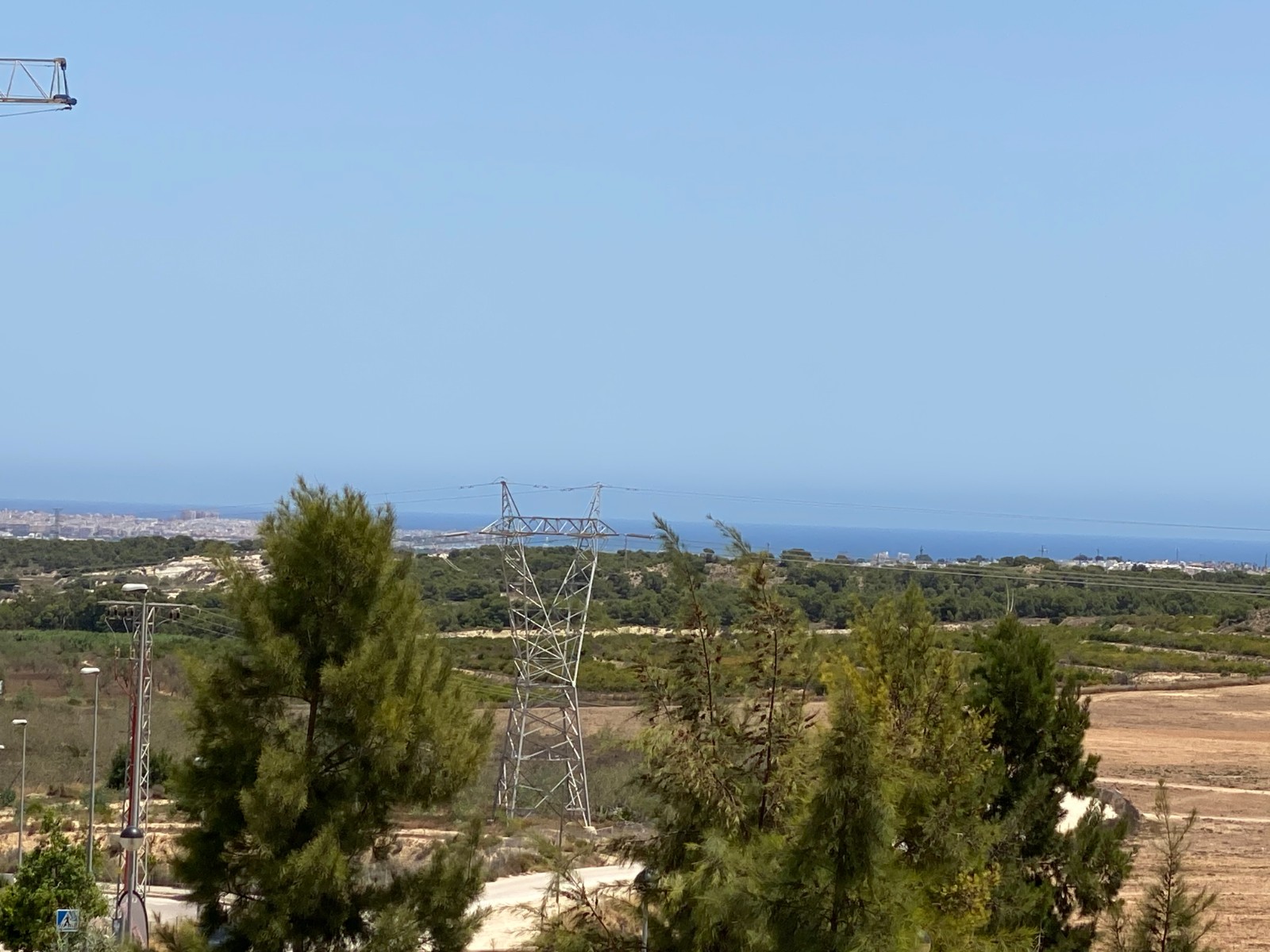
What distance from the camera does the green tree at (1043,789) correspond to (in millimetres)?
14859

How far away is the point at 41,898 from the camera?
59.7ft

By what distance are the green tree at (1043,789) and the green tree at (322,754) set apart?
18.7ft

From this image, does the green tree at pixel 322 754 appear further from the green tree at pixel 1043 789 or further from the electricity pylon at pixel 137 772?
the green tree at pixel 1043 789

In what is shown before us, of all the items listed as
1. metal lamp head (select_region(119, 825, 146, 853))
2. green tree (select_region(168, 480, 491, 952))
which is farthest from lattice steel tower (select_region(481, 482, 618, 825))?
green tree (select_region(168, 480, 491, 952))

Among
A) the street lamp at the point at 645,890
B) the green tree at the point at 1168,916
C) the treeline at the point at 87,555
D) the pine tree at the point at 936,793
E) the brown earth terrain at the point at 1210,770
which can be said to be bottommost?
the brown earth terrain at the point at 1210,770

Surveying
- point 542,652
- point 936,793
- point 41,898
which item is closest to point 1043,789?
point 936,793

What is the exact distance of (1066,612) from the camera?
8350 cm

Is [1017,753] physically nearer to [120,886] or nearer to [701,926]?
[701,926]

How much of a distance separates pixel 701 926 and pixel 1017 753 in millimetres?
7330

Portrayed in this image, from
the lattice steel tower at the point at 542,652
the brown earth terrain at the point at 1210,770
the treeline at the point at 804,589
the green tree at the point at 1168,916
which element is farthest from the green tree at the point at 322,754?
the treeline at the point at 804,589

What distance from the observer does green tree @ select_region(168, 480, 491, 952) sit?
1192cm

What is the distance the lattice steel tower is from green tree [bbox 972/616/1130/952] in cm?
1641

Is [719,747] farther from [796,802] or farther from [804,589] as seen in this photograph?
[804,589]

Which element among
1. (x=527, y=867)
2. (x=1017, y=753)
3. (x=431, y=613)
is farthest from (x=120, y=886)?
(x=1017, y=753)
